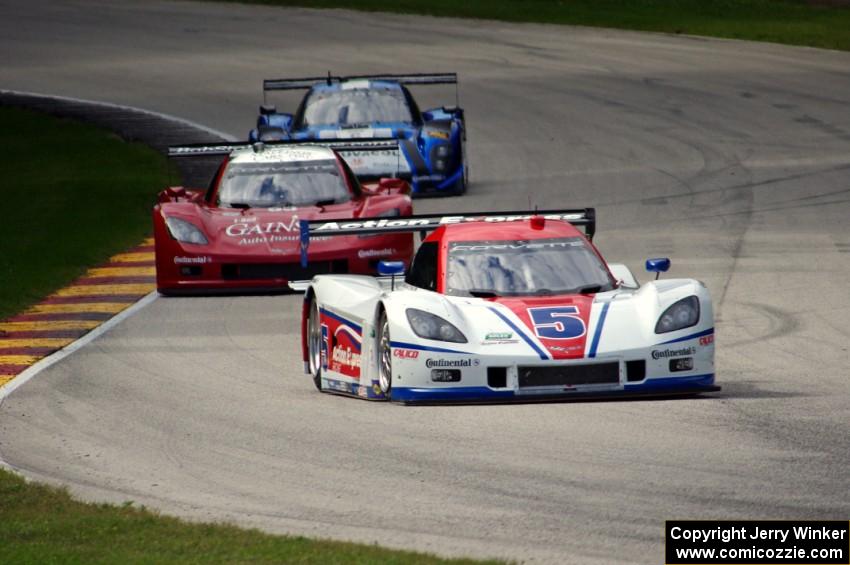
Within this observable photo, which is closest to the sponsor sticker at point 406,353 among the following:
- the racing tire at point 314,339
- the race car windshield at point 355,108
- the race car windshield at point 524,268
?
the race car windshield at point 524,268

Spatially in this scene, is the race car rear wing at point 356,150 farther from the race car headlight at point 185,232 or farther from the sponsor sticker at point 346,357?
the sponsor sticker at point 346,357

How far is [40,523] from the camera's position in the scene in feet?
27.0

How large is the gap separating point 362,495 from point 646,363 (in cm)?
291

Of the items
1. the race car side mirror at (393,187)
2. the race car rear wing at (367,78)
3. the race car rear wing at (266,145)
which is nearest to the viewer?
the race car rear wing at (266,145)

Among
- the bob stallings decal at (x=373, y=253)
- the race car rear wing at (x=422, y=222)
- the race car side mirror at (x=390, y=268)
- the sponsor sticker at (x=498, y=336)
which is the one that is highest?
the race car rear wing at (x=422, y=222)

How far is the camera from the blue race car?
75.9ft

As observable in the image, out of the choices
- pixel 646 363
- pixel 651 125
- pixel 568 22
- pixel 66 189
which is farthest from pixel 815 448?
pixel 568 22

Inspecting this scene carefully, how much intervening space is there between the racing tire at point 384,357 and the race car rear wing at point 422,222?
51.1 inches

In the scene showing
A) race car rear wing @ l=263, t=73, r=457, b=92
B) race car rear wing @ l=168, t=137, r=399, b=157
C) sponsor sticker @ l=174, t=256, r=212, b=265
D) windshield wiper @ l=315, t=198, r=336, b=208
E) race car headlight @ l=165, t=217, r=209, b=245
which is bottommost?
sponsor sticker @ l=174, t=256, r=212, b=265

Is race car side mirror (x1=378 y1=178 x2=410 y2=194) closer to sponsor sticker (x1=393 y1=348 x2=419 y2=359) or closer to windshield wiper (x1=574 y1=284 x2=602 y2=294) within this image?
windshield wiper (x1=574 y1=284 x2=602 y2=294)

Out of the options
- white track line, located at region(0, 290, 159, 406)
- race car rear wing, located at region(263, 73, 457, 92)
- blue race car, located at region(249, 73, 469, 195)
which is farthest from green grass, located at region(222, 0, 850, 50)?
white track line, located at region(0, 290, 159, 406)

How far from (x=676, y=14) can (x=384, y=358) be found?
3535 cm

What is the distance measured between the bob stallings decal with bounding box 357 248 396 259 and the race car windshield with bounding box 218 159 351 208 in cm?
121

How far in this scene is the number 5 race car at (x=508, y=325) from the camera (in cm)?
1088
